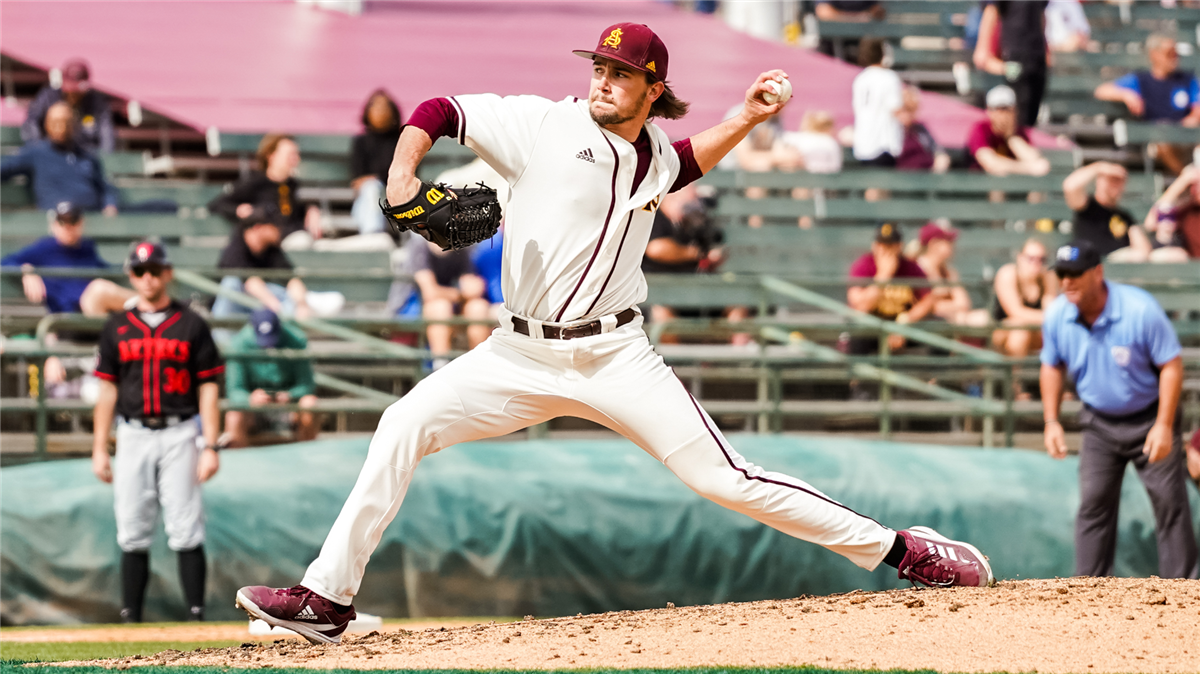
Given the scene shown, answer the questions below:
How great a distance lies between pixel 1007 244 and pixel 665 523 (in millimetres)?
5234

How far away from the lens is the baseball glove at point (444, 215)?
3699 mm

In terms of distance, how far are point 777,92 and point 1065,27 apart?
12.0 meters

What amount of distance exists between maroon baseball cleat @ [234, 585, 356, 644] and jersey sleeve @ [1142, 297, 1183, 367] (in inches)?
173

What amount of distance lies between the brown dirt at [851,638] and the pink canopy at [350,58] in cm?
878

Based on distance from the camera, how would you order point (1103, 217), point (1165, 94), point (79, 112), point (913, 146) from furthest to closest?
point (1165, 94), point (913, 146), point (79, 112), point (1103, 217)

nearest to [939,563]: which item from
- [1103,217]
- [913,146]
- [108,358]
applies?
[108,358]

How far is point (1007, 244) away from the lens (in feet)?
36.9

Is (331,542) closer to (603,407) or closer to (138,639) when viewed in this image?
(603,407)

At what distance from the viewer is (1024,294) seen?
9.10m

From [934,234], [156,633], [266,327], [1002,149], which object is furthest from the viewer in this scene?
[1002,149]

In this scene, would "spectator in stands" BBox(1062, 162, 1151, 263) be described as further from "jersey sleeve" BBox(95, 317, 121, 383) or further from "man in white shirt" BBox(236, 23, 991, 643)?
"jersey sleeve" BBox(95, 317, 121, 383)

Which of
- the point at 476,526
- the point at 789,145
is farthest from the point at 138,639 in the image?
the point at 789,145

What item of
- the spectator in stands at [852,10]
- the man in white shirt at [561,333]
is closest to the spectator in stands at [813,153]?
the spectator in stands at [852,10]

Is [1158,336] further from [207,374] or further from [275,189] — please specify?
[275,189]
